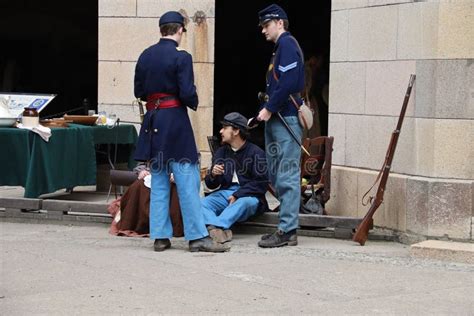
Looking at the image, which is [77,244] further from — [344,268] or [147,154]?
[344,268]

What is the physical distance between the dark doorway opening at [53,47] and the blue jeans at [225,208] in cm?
931

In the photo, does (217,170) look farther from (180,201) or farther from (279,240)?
(279,240)

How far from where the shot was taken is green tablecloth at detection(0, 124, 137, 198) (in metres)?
9.53

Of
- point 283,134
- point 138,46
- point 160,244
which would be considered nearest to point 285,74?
point 283,134

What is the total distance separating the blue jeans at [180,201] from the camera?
778cm

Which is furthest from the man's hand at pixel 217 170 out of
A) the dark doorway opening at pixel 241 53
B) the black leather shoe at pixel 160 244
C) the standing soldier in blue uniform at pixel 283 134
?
the dark doorway opening at pixel 241 53

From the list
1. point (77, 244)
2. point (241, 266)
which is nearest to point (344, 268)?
point (241, 266)

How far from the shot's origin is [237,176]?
337 inches

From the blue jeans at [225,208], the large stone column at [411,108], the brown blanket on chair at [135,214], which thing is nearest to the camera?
the large stone column at [411,108]

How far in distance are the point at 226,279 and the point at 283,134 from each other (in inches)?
67.6

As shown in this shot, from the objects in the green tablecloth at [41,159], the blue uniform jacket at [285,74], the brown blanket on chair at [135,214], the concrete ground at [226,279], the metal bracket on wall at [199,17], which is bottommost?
the concrete ground at [226,279]

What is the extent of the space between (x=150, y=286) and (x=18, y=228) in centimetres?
310

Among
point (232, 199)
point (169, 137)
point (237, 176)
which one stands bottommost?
point (232, 199)

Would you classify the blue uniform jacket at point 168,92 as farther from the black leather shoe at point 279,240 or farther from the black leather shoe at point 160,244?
the black leather shoe at point 279,240
